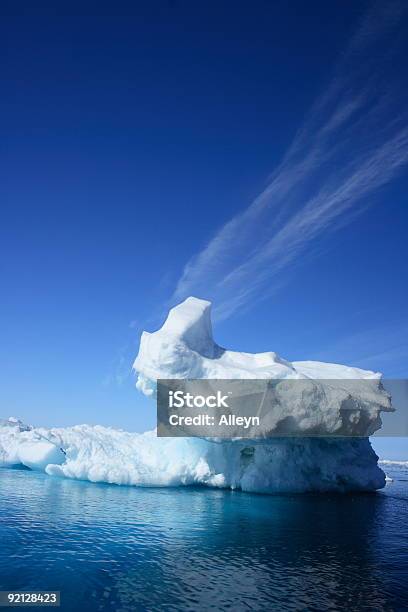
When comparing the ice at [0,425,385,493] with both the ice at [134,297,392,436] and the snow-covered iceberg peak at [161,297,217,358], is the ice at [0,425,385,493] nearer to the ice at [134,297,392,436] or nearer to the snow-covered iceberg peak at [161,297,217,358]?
Result: the ice at [134,297,392,436]

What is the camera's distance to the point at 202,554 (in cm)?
1594

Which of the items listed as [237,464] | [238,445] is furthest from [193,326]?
[237,464]

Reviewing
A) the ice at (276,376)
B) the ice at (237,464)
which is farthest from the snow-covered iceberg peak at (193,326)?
the ice at (237,464)

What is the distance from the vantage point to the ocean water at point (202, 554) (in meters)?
12.1

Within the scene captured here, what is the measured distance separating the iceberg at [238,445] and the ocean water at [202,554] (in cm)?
591

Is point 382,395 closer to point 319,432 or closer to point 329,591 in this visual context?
point 319,432

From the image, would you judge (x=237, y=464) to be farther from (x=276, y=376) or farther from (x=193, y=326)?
(x=193, y=326)

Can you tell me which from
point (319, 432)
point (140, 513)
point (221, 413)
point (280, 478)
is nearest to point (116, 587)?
point (140, 513)

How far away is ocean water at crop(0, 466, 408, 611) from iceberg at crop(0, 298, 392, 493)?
5.91 meters

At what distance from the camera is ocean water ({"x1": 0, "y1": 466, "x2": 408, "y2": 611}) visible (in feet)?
39.8

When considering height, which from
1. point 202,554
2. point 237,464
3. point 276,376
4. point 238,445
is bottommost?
point 202,554

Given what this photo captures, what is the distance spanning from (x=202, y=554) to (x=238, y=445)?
59.0 feet

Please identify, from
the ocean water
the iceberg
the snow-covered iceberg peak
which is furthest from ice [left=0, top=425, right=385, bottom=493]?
the snow-covered iceberg peak

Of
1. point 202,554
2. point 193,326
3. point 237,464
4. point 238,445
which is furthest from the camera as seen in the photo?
point 237,464
